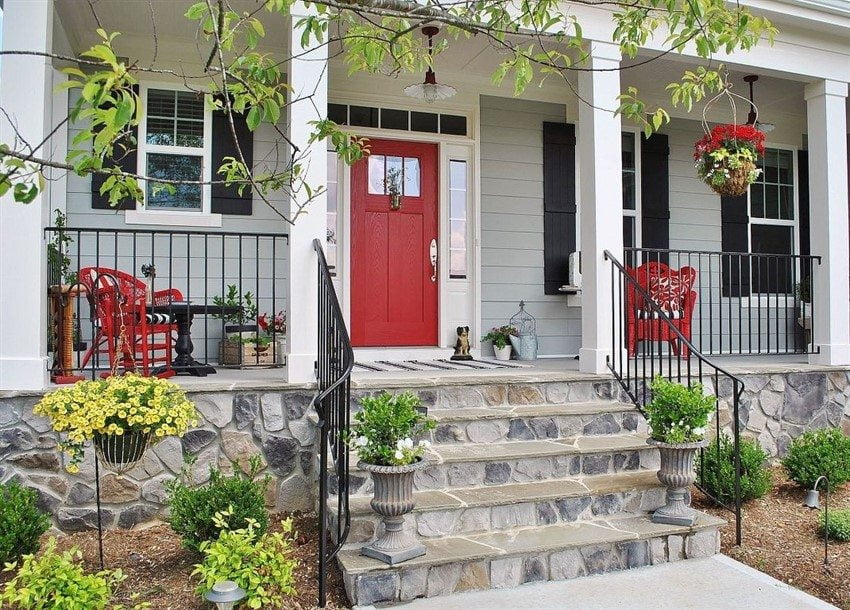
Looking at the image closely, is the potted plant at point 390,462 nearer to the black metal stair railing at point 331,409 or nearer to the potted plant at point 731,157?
the black metal stair railing at point 331,409

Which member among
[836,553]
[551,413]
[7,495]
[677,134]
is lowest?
[836,553]

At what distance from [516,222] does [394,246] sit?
1.12 meters

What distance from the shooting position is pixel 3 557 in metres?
2.92

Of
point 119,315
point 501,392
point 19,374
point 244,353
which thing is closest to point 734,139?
point 501,392

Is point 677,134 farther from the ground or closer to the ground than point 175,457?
farther from the ground

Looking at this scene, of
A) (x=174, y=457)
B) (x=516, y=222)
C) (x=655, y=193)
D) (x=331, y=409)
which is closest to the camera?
(x=331, y=409)

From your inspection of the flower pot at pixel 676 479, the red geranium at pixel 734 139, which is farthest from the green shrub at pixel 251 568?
the red geranium at pixel 734 139

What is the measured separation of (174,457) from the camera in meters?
3.75

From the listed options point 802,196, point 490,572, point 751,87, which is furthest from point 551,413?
point 802,196

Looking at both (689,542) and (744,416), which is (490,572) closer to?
(689,542)

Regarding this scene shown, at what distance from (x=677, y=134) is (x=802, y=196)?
162 centimetres

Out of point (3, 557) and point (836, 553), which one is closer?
point (3, 557)

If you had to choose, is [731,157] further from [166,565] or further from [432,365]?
[166,565]

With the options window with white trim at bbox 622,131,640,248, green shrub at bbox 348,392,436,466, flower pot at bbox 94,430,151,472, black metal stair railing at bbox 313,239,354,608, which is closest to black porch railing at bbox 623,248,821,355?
window with white trim at bbox 622,131,640,248
